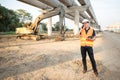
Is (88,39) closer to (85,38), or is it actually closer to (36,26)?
(85,38)

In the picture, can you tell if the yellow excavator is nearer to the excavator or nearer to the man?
the excavator

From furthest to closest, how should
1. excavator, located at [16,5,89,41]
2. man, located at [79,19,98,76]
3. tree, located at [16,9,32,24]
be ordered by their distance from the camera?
tree, located at [16,9,32,24] < excavator, located at [16,5,89,41] < man, located at [79,19,98,76]

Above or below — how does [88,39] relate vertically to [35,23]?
below

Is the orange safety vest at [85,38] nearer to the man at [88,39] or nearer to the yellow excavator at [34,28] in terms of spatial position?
the man at [88,39]

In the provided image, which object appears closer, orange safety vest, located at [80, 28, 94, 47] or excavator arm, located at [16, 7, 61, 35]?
orange safety vest, located at [80, 28, 94, 47]

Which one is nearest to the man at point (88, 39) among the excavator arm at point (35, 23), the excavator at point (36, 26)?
the excavator at point (36, 26)

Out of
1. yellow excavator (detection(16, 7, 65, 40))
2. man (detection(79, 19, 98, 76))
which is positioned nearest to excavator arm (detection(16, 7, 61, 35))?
yellow excavator (detection(16, 7, 65, 40))

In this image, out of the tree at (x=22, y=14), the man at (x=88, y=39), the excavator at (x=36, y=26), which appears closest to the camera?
the man at (x=88, y=39)

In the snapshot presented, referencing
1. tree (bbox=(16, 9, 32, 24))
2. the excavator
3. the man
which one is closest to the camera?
the man

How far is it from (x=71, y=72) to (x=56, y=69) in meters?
0.60

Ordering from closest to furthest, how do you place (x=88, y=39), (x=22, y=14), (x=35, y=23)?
(x=88, y=39) → (x=35, y=23) → (x=22, y=14)

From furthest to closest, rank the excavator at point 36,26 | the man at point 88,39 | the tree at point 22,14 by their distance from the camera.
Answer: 1. the tree at point 22,14
2. the excavator at point 36,26
3. the man at point 88,39

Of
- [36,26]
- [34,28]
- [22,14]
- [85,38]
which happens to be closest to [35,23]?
[36,26]

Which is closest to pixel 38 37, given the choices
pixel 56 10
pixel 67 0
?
pixel 56 10
